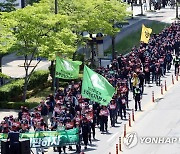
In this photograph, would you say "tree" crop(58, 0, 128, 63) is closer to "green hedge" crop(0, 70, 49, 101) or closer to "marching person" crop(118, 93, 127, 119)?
"green hedge" crop(0, 70, 49, 101)

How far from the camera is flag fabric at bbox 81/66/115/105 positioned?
83.5 feet

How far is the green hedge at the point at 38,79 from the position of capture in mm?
39556

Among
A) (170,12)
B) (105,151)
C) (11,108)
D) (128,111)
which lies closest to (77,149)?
(105,151)

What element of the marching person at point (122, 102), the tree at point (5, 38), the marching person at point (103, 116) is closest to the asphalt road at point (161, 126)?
the marching person at point (122, 102)

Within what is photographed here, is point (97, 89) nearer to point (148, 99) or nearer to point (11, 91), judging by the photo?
point (148, 99)

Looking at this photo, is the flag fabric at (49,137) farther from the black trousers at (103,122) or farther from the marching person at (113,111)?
the marching person at (113,111)

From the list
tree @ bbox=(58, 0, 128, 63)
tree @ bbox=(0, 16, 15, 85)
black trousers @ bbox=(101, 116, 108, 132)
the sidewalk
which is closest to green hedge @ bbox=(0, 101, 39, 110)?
tree @ bbox=(0, 16, 15, 85)

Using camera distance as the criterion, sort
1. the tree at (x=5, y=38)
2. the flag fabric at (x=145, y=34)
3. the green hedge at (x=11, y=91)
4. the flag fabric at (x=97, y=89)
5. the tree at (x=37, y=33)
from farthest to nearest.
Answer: the flag fabric at (x=145, y=34) → the green hedge at (x=11, y=91) → the tree at (x=37, y=33) → the tree at (x=5, y=38) → the flag fabric at (x=97, y=89)

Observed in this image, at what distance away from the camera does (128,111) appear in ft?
109

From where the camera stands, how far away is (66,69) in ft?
104

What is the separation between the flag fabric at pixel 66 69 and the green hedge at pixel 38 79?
8.02 meters

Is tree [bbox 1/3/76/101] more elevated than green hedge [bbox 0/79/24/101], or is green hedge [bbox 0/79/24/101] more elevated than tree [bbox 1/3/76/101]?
tree [bbox 1/3/76/101]

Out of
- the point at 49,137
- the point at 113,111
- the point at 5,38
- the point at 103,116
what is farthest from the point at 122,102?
the point at 5,38

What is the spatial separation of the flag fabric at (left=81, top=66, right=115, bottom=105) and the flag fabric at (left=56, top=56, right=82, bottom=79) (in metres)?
5.47
